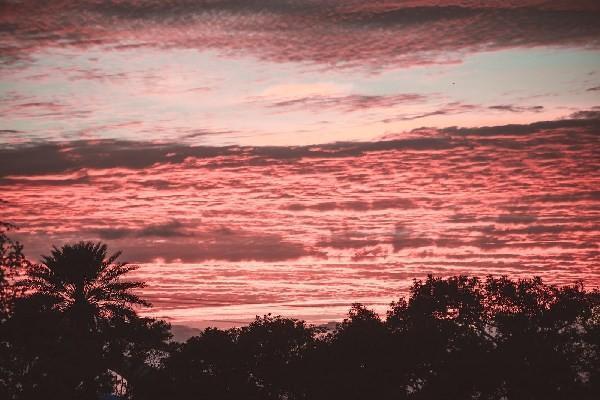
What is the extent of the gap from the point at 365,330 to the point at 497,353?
10974 mm

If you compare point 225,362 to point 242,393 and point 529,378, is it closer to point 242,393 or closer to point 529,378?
point 242,393

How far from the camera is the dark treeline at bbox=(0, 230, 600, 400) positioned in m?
38.8

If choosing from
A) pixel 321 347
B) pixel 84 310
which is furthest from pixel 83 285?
pixel 321 347

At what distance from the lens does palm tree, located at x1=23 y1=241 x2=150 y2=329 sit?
1623 inches

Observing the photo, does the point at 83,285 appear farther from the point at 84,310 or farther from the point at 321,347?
the point at 321,347

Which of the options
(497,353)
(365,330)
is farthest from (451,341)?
(365,330)

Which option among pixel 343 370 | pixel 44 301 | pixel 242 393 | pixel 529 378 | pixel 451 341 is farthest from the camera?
pixel 242 393

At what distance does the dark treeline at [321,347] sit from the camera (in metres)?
38.8

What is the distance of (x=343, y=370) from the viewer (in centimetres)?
5531

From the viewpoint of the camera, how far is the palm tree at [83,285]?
135 ft

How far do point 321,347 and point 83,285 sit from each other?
22125 millimetres

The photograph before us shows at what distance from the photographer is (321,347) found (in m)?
58.8

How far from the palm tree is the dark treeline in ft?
0.19

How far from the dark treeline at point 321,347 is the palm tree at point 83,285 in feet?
0.19
